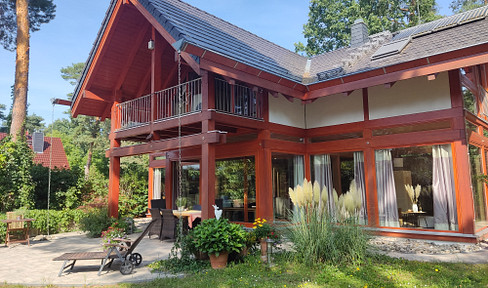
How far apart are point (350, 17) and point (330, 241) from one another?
62.0 ft

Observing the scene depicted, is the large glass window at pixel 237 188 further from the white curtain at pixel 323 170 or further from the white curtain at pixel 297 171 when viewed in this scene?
the white curtain at pixel 323 170

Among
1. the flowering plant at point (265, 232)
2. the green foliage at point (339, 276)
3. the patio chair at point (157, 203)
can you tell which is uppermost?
the patio chair at point (157, 203)

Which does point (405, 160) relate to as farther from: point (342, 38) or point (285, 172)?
point (342, 38)

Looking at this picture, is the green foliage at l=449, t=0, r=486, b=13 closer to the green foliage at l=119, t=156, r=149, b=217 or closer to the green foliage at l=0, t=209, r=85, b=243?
the green foliage at l=119, t=156, r=149, b=217

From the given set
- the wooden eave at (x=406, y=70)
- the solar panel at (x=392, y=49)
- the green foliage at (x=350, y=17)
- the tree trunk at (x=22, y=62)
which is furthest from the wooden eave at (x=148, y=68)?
the green foliage at (x=350, y=17)

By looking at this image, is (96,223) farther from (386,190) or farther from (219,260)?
(386,190)

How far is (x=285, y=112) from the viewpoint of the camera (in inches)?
358

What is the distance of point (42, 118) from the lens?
1635 inches

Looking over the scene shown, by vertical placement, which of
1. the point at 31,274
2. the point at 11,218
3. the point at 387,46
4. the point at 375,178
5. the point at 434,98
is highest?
the point at 387,46

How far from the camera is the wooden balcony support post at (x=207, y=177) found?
6.52m

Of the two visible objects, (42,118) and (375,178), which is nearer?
(375,178)

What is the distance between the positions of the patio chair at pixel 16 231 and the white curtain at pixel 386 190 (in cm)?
839

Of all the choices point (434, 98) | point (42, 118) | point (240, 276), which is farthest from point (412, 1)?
point (42, 118)

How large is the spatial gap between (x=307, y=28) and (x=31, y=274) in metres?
21.6
